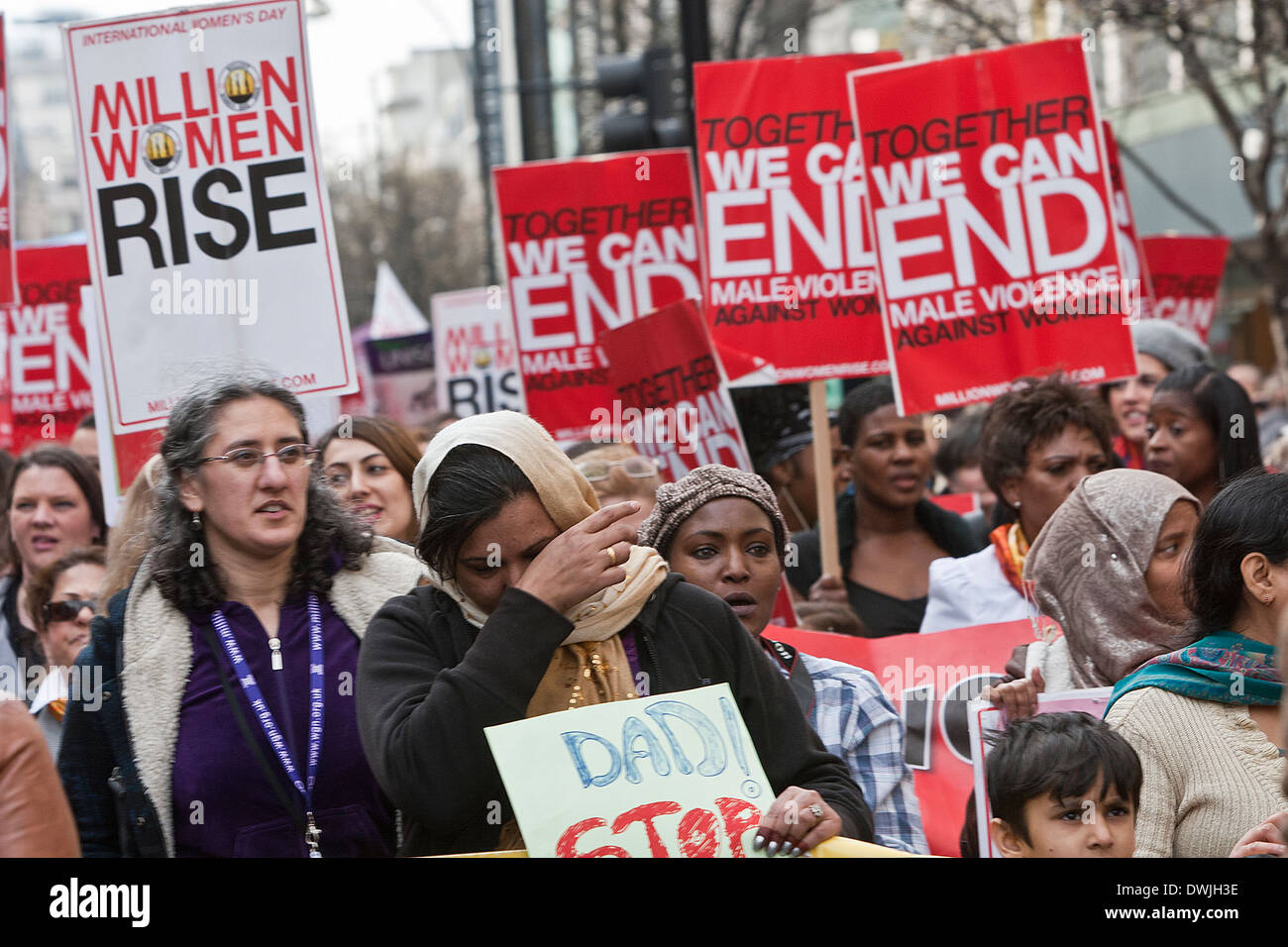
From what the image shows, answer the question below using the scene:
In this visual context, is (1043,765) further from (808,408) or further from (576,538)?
(808,408)

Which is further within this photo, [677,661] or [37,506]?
[37,506]

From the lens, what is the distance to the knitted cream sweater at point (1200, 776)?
10.5 feet

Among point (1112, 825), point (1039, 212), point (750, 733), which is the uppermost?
point (1039, 212)

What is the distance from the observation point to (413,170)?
48.3m

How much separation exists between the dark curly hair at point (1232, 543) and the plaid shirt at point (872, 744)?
28.0 inches

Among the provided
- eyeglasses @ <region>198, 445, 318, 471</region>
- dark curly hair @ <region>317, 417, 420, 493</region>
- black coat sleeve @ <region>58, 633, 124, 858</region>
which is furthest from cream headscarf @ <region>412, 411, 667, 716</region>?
dark curly hair @ <region>317, 417, 420, 493</region>

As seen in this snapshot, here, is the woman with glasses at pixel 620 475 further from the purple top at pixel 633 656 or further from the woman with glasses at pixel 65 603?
the purple top at pixel 633 656

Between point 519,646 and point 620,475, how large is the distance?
249 cm

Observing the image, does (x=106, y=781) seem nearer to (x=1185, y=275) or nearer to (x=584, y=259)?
(x=584, y=259)

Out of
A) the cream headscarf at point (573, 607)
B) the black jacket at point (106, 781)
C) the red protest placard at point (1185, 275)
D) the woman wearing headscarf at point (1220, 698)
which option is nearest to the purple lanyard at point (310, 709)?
the black jacket at point (106, 781)

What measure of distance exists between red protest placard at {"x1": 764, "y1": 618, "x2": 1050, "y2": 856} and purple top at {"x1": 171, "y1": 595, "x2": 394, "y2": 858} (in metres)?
1.28

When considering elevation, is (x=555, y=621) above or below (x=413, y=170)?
below

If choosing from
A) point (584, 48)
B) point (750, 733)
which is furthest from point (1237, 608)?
point (584, 48)

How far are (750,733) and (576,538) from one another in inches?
18.7
